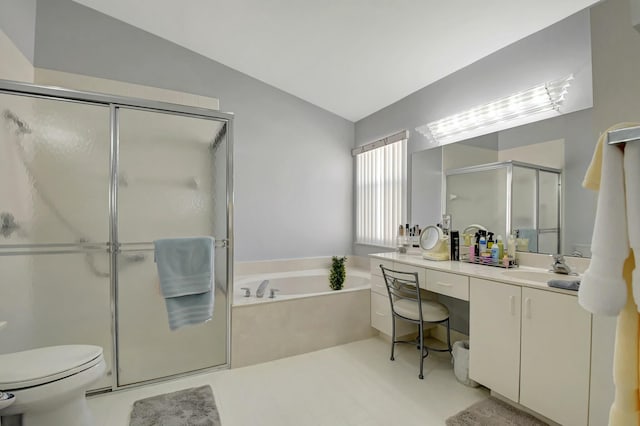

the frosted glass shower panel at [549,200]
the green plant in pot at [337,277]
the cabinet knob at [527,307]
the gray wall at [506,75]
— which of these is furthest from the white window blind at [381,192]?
the cabinet knob at [527,307]

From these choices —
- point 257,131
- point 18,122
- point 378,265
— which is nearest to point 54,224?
point 18,122

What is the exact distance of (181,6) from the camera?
7.99 feet

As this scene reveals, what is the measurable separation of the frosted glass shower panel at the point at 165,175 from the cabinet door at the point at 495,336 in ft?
6.27

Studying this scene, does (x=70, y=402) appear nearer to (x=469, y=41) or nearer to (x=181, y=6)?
(x=181, y=6)

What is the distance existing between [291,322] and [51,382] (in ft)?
5.03

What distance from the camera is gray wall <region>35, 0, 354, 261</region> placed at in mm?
2607

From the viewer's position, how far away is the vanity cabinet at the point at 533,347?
1.45 m

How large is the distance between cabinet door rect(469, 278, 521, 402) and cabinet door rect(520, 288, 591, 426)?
1.9 inches

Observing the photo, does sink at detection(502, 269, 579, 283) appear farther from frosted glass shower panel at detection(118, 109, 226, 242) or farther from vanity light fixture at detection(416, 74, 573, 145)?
frosted glass shower panel at detection(118, 109, 226, 242)

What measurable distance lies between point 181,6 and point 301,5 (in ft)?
3.46

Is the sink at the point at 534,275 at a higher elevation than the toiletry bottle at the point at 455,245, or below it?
below

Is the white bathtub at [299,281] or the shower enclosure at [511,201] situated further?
the white bathtub at [299,281]

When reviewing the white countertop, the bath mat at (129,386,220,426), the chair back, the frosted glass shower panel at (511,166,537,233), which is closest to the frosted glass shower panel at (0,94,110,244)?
the bath mat at (129,386,220,426)

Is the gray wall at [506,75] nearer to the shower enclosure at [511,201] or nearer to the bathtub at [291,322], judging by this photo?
A: the shower enclosure at [511,201]
